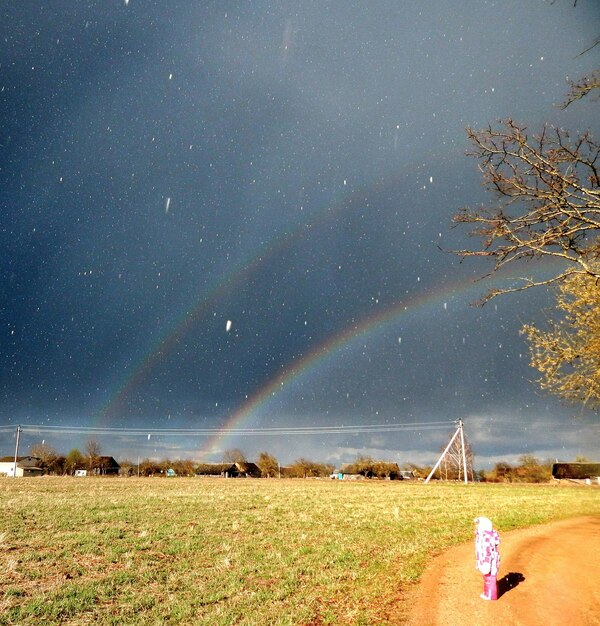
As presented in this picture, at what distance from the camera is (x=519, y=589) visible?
30.5 ft

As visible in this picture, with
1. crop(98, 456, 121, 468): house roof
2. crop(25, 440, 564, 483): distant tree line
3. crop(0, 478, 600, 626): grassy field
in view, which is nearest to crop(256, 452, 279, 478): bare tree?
crop(25, 440, 564, 483): distant tree line

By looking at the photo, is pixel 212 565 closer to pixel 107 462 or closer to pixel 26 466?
pixel 26 466

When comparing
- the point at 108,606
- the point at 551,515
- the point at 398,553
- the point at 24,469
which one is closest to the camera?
the point at 108,606

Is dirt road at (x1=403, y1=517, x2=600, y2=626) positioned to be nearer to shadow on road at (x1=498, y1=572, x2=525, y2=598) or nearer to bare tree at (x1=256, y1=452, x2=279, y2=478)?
shadow on road at (x1=498, y1=572, x2=525, y2=598)

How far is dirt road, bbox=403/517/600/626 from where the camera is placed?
25.8ft

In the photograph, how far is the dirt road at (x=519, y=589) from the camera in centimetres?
788

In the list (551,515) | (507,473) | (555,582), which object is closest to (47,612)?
(555,582)

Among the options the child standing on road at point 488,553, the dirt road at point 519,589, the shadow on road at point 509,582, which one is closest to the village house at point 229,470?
the dirt road at point 519,589

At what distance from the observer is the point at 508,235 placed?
26.2ft

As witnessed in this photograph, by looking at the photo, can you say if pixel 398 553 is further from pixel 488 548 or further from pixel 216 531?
pixel 216 531

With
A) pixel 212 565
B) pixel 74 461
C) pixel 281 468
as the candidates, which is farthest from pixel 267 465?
pixel 212 565

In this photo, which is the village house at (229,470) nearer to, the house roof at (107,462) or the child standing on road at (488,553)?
the house roof at (107,462)

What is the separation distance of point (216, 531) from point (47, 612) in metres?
9.33

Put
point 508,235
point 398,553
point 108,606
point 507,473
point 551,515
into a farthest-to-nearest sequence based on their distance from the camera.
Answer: point 507,473 < point 551,515 < point 398,553 < point 108,606 < point 508,235
